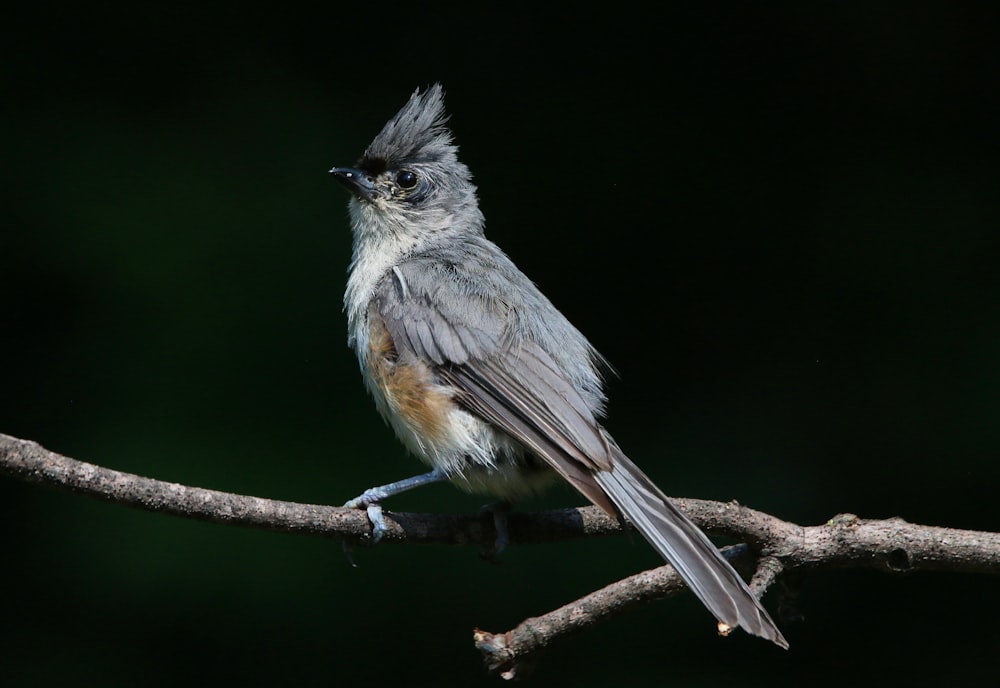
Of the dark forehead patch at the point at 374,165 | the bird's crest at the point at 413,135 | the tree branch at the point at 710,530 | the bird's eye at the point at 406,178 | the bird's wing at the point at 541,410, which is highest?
the bird's crest at the point at 413,135

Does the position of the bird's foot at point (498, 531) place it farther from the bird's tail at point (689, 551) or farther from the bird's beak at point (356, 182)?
the bird's beak at point (356, 182)

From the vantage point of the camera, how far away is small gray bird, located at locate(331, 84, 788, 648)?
2.10 m

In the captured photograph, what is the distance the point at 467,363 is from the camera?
2553 mm

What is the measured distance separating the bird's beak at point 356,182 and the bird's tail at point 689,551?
1374mm

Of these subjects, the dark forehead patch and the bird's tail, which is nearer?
the bird's tail

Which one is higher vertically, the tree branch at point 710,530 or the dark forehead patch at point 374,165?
the dark forehead patch at point 374,165

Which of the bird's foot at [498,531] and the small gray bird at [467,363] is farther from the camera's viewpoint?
the bird's foot at [498,531]

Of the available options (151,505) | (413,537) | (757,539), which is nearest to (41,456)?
(151,505)

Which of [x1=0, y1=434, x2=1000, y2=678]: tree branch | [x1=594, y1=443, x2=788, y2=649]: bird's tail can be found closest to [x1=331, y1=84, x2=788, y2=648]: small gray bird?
[x1=594, y1=443, x2=788, y2=649]: bird's tail

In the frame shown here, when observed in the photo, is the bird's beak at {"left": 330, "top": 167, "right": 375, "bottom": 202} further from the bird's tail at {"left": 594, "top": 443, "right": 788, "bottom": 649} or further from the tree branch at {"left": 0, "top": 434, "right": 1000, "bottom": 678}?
the bird's tail at {"left": 594, "top": 443, "right": 788, "bottom": 649}

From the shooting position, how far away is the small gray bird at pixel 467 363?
6.88 feet

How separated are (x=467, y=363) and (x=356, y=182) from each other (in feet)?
2.91

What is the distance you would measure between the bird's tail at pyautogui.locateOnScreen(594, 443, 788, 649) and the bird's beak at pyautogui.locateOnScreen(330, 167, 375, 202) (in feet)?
4.51

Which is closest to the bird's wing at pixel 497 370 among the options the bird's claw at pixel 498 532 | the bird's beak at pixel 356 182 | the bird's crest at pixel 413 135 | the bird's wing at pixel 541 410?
the bird's wing at pixel 541 410
